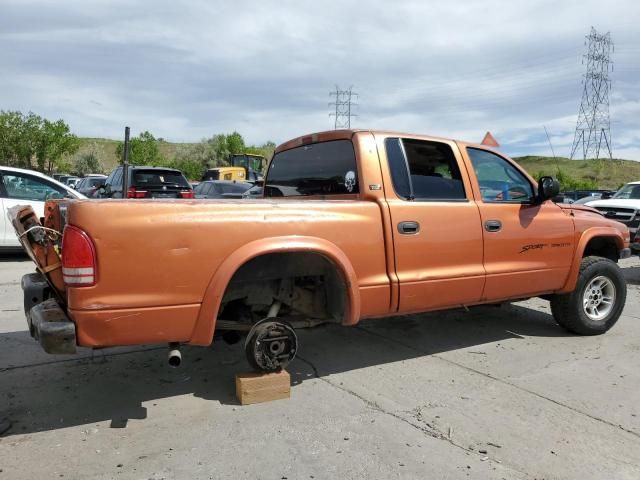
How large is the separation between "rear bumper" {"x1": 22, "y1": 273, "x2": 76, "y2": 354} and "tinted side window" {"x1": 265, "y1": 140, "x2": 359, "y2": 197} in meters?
2.20

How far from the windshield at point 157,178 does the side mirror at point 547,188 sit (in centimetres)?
1032

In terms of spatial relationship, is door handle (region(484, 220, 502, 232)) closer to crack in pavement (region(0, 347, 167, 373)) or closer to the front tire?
the front tire

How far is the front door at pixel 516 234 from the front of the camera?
4535 millimetres

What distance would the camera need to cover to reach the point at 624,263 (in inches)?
446

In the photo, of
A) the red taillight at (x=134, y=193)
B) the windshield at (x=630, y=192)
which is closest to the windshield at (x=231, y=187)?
the red taillight at (x=134, y=193)

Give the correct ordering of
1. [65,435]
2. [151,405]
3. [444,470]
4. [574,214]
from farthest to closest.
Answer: [574,214]
[151,405]
[65,435]
[444,470]

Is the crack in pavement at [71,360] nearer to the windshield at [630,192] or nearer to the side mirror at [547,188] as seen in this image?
the side mirror at [547,188]

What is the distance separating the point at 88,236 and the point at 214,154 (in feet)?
238

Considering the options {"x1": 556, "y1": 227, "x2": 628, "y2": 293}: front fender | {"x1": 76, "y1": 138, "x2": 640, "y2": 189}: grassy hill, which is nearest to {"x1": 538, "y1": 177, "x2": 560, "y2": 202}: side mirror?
{"x1": 556, "y1": 227, "x2": 628, "y2": 293}: front fender

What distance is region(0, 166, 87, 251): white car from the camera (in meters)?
9.30

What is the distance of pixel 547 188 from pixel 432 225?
58.3 inches

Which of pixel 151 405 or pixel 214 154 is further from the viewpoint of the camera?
pixel 214 154

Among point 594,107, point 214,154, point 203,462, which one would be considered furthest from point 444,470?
point 214,154

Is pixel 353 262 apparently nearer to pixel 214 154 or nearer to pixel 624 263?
pixel 624 263
